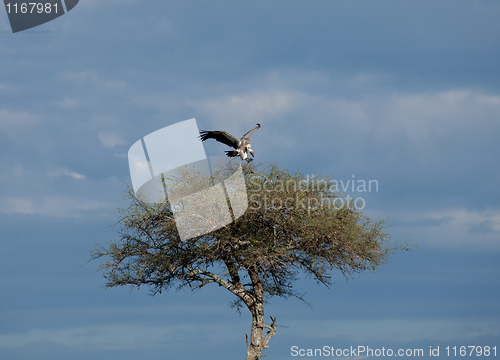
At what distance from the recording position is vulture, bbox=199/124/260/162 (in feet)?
55.3

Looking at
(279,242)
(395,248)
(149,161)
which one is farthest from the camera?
(395,248)

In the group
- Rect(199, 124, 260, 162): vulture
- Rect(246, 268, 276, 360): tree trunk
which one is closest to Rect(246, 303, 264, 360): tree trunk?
Rect(246, 268, 276, 360): tree trunk

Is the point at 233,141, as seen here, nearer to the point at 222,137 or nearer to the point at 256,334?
the point at 222,137

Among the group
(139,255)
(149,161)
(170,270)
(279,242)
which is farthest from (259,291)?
(149,161)

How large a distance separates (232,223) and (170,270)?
2996mm

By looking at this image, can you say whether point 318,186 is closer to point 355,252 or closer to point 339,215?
point 339,215

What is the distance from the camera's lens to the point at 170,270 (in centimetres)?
1798

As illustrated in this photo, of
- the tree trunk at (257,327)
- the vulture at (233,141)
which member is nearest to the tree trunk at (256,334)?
the tree trunk at (257,327)

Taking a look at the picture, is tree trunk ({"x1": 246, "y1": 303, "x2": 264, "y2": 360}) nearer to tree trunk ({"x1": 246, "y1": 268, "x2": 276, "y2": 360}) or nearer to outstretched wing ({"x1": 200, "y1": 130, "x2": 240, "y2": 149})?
tree trunk ({"x1": 246, "y1": 268, "x2": 276, "y2": 360})

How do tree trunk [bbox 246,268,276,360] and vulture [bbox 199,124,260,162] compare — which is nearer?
vulture [bbox 199,124,260,162]

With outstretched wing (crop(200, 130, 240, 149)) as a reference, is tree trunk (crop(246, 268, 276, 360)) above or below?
below

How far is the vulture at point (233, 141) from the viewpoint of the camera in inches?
664

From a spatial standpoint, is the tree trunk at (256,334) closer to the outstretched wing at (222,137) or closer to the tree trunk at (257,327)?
the tree trunk at (257,327)

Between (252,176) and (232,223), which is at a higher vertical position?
(252,176)
